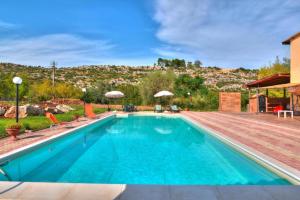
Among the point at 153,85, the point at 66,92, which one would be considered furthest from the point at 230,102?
the point at 66,92

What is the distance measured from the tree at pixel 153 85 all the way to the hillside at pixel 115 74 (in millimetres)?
22679

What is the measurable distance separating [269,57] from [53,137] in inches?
1139

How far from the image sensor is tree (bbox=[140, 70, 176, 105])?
27.7m

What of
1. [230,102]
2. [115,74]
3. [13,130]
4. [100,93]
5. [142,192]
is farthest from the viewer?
[115,74]

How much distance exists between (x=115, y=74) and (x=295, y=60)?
50.0 m

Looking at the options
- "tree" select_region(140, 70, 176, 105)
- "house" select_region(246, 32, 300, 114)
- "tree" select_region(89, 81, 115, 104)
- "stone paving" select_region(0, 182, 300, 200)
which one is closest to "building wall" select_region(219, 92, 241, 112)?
"house" select_region(246, 32, 300, 114)

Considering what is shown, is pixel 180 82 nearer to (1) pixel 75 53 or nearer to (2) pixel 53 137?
Answer: (1) pixel 75 53

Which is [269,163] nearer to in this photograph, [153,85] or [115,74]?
[153,85]

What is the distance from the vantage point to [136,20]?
76.6ft

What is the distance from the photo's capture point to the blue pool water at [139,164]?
18.8 ft

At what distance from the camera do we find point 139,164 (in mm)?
7027

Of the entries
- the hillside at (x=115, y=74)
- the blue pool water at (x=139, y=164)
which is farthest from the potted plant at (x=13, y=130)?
the hillside at (x=115, y=74)

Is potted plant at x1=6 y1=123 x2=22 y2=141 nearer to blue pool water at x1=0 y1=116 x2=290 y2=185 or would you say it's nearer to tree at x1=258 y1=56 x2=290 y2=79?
blue pool water at x1=0 y1=116 x2=290 y2=185

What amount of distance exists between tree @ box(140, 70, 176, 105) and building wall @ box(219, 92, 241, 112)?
5.37m
